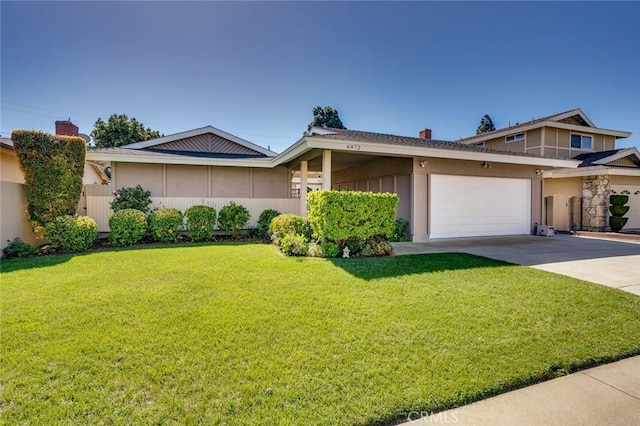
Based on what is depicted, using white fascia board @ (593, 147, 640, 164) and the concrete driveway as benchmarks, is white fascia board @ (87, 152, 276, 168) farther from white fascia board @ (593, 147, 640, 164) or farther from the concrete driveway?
white fascia board @ (593, 147, 640, 164)

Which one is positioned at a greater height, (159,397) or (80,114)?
(80,114)

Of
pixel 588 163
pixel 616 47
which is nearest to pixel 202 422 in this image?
pixel 616 47

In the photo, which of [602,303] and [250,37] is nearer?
[602,303]

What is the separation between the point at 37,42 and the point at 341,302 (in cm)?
1248

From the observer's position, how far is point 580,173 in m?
14.9

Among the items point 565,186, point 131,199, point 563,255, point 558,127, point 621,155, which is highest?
point 558,127

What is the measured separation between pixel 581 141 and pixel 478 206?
13.2m

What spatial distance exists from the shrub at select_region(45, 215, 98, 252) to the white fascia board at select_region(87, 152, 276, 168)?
322 centimetres

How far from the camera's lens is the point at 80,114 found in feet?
83.7

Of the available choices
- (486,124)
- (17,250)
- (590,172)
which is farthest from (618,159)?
(486,124)

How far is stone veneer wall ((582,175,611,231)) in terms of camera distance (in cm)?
1491

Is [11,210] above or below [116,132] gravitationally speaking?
below

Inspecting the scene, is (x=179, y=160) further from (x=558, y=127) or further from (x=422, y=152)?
(x=558, y=127)

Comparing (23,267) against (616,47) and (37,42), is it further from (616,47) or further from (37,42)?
(616,47)
